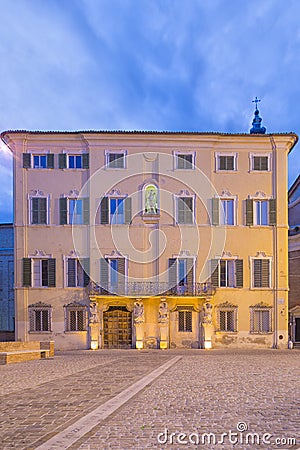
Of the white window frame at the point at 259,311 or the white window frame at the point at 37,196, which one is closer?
the white window frame at the point at 259,311

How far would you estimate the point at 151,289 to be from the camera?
28.5 metres

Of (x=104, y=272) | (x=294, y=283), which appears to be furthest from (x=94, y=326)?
(x=294, y=283)

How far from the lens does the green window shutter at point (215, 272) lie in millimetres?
28984

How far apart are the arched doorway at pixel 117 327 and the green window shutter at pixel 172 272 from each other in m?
3.50

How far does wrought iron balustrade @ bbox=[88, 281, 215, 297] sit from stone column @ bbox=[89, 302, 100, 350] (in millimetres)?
1121

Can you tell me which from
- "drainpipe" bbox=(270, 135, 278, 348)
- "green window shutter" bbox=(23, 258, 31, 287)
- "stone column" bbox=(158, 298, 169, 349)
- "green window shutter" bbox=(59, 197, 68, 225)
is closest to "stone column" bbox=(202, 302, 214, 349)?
"stone column" bbox=(158, 298, 169, 349)

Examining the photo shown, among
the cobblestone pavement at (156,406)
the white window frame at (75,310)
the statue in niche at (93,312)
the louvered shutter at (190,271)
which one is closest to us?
the cobblestone pavement at (156,406)

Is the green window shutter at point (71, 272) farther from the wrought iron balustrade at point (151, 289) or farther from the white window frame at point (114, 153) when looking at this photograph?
the white window frame at point (114, 153)

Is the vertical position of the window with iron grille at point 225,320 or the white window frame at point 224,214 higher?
the white window frame at point 224,214

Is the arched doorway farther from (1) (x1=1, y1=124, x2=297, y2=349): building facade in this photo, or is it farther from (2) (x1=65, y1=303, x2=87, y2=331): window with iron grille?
(2) (x1=65, y1=303, x2=87, y2=331): window with iron grille

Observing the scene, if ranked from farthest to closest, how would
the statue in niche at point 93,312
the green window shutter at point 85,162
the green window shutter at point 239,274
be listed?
the green window shutter at point 85,162 → the green window shutter at point 239,274 → the statue in niche at point 93,312

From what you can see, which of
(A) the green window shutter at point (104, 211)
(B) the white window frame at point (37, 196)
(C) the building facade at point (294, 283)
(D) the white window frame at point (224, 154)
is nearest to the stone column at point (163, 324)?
(A) the green window shutter at point (104, 211)

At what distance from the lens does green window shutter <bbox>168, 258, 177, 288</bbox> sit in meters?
28.8

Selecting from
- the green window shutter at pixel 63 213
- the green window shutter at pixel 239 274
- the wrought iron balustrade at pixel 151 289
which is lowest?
the wrought iron balustrade at pixel 151 289
